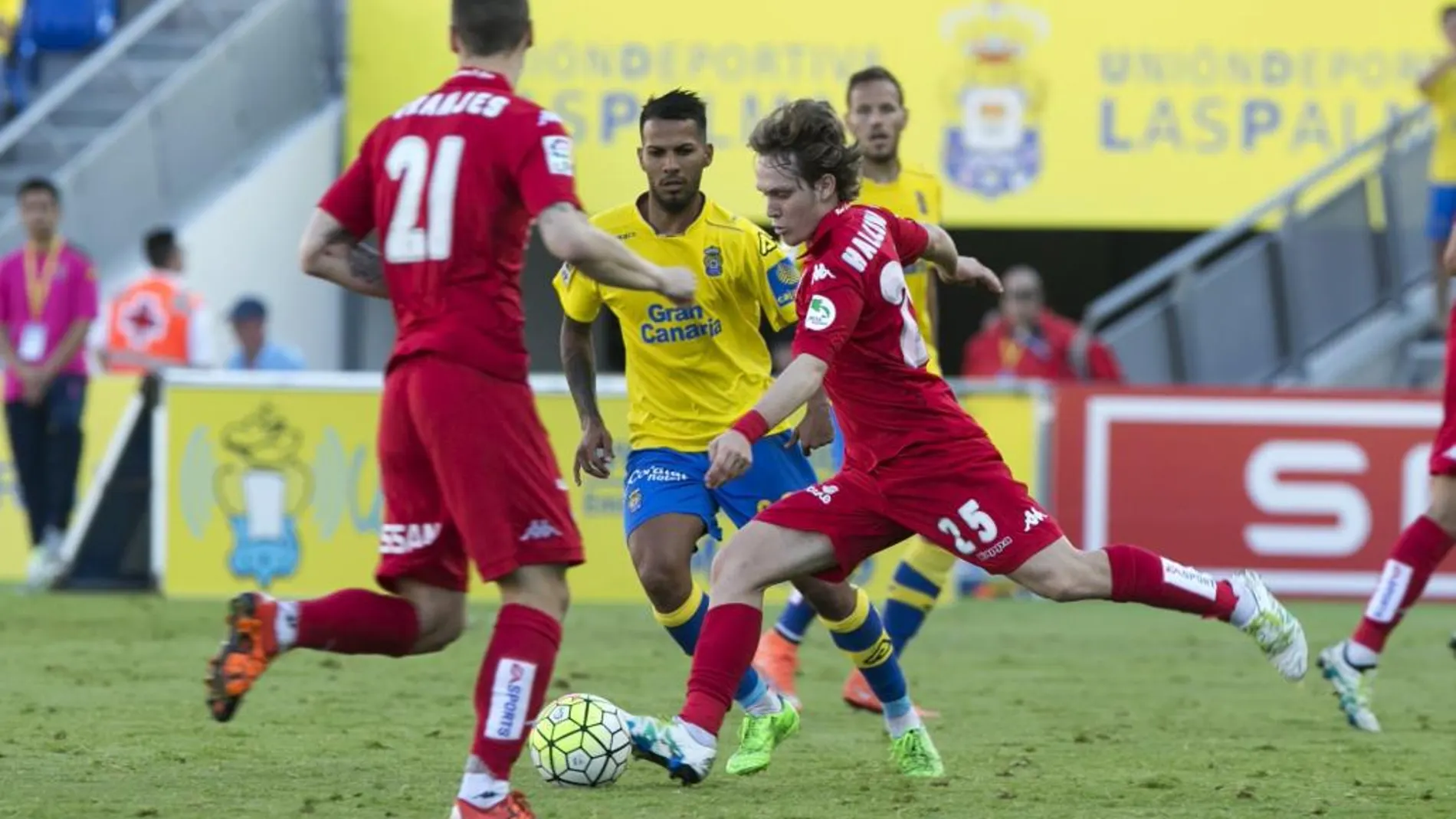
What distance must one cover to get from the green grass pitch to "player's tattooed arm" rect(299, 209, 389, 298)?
138 cm

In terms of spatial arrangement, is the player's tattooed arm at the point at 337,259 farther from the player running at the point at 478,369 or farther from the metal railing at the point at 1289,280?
the metal railing at the point at 1289,280

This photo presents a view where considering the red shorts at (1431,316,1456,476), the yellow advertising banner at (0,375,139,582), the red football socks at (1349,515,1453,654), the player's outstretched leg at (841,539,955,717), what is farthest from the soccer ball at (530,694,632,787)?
the yellow advertising banner at (0,375,139,582)

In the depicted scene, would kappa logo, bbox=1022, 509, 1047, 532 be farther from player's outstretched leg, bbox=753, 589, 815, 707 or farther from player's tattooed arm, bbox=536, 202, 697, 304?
player's outstretched leg, bbox=753, 589, 815, 707

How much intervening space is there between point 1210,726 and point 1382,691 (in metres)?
1.66

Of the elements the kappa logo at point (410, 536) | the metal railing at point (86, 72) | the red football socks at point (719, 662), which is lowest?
the red football socks at point (719, 662)

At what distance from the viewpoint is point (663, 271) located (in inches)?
225

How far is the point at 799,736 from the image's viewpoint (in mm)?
8406

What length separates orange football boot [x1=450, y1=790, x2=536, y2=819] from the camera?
5.79m

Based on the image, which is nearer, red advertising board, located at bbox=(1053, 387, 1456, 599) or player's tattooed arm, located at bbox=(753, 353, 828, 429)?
player's tattooed arm, located at bbox=(753, 353, 828, 429)

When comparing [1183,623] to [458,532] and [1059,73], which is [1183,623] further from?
[458,532]

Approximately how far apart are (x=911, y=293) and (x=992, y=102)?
30.2 ft

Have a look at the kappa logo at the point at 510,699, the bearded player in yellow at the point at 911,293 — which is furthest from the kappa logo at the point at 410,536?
the bearded player in yellow at the point at 911,293

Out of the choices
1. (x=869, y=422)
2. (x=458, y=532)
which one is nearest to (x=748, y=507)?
(x=869, y=422)

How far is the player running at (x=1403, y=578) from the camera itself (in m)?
8.87
